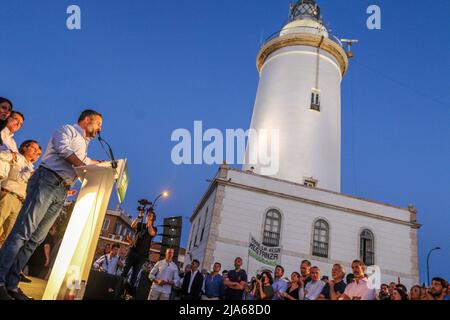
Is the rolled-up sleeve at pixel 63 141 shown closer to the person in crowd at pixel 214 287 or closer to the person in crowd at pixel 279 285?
the person in crowd at pixel 279 285

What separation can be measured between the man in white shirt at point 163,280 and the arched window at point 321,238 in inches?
480

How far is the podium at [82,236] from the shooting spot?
273 centimetres

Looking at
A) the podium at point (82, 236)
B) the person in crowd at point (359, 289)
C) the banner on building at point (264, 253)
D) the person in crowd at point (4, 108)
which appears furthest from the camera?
the banner on building at point (264, 253)

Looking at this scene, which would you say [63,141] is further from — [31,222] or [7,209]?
[7,209]

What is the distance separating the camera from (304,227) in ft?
61.6

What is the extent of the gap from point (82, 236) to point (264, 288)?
532cm

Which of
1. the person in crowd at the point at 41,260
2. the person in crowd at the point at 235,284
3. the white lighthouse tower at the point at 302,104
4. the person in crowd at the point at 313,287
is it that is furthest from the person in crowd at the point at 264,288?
the white lighthouse tower at the point at 302,104

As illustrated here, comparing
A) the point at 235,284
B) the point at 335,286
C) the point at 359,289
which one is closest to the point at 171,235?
the point at 235,284

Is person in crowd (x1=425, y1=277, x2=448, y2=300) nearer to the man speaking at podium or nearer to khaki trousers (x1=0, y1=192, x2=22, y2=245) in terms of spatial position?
the man speaking at podium

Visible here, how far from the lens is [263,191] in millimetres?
19125

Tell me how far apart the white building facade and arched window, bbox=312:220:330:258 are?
5 centimetres
